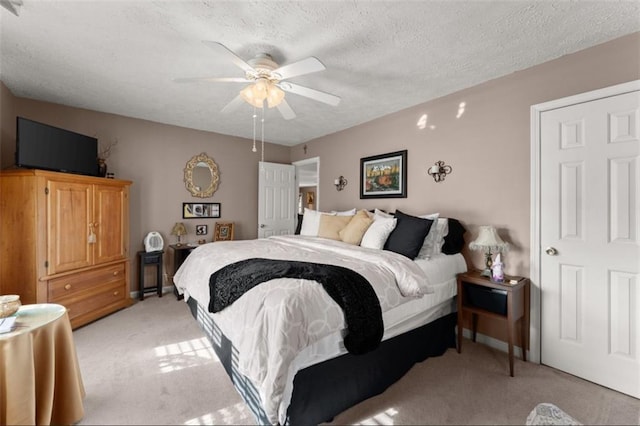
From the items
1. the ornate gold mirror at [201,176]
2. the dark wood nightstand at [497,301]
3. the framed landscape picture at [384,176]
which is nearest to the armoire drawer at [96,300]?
the ornate gold mirror at [201,176]

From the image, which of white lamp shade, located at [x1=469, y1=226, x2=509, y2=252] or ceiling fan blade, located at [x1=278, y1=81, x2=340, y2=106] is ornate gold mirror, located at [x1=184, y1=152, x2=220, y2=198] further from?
white lamp shade, located at [x1=469, y1=226, x2=509, y2=252]

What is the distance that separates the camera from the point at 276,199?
208 inches

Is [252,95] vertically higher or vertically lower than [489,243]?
higher

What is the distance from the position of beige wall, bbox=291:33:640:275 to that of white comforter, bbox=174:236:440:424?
1079 millimetres

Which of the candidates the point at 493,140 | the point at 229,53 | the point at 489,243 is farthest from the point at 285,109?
the point at 489,243

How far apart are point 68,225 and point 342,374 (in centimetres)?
314

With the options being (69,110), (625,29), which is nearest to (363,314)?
(625,29)

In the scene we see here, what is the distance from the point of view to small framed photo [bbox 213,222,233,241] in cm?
469

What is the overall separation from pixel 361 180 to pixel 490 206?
1.81 meters

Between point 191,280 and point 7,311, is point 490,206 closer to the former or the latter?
point 191,280

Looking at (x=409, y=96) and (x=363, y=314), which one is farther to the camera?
(x=409, y=96)

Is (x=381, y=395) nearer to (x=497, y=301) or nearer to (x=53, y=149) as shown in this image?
(x=497, y=301)

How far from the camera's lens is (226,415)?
1.75 m

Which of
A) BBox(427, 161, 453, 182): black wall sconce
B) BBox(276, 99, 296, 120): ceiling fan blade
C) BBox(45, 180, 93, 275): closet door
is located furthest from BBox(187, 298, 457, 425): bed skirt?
BBox(276, 99, 296, 120): ceiling fan blade
